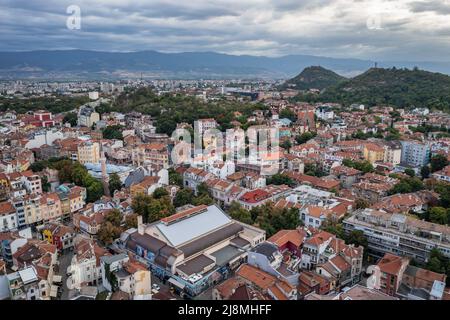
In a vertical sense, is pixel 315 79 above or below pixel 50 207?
above

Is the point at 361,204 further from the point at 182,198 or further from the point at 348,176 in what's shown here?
the point at 182,198

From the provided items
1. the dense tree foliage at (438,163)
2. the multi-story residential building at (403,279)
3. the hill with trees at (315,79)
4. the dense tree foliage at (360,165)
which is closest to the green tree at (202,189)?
the multi-story residential building at (403,279)

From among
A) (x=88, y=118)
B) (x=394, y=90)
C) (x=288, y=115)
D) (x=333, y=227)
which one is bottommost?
(x=333, y=227)

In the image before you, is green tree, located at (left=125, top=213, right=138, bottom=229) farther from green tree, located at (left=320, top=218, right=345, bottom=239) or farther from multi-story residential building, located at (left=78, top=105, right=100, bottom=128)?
multi-story residential building, located at (left=78, top=105, right=100, bottom=128)

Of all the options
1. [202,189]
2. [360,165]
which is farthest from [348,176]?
[202,189]

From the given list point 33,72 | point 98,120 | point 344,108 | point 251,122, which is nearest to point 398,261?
point 251,122

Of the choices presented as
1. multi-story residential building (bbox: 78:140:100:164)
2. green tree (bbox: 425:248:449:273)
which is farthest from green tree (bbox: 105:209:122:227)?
green tree (bbox: 425:248:449:273)

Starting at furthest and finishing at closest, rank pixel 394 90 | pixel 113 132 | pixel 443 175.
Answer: pixel 394 90
pixel 113 132
pixel 443 175
